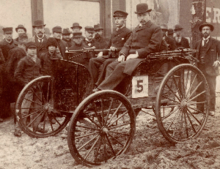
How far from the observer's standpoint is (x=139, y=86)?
13.2 feet

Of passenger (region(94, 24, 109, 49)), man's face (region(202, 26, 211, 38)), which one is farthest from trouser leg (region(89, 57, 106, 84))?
passenger (region(94, 24, 109, 49))

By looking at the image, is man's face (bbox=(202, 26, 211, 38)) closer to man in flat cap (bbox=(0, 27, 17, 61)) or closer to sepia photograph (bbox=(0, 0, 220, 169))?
sepia photograph (bbox=(0, 0, 220, 169))

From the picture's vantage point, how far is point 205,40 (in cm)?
621

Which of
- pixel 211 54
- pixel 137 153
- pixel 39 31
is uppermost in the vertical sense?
pixel 39 31

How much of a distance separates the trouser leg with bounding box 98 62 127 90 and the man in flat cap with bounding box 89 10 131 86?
2.21 feet

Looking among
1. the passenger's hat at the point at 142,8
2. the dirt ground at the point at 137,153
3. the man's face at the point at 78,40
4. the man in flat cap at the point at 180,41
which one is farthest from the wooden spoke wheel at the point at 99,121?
the man in flat cap at the point at 180,41

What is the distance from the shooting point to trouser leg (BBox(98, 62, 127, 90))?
156 inches

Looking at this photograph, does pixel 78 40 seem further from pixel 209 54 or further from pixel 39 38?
pixel 209 54

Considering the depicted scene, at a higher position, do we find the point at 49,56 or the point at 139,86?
the point at 49,56

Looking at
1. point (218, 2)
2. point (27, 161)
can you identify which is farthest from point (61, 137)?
point (218, 2)

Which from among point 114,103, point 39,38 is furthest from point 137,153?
point 39,38

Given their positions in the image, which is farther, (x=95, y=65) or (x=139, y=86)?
(x=95, y=65)

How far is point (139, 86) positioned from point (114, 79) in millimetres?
365

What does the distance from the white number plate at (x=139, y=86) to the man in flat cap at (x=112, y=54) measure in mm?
843
